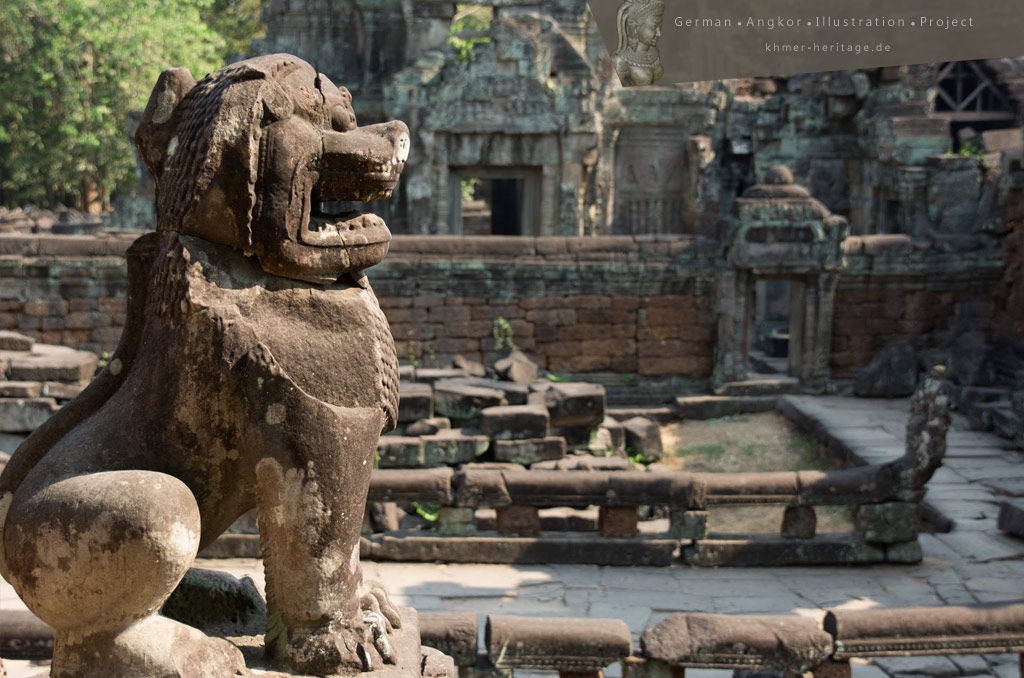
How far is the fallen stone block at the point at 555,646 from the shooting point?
515 centimetres

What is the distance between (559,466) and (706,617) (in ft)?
15.0

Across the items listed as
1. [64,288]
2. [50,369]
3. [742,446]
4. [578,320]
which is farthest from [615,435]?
[64,288]

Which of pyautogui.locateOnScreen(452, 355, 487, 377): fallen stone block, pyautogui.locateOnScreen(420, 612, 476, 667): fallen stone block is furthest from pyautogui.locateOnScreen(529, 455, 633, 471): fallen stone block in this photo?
pyautogui.locateOnScreen(420, 612, 476, 667): fallen stone block

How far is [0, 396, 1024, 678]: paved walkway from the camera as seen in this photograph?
7121 millimetres

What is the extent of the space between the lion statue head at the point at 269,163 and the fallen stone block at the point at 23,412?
771 centimetres

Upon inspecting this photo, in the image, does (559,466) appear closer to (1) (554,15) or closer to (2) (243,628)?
(2) (243,628)

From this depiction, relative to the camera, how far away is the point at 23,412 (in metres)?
10.5

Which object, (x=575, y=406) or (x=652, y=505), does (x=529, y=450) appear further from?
(x=652, y=505)

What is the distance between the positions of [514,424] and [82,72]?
79.6ft

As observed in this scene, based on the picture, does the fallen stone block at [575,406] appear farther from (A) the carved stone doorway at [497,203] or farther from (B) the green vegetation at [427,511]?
(A) the carved stone doorway at [497,203]

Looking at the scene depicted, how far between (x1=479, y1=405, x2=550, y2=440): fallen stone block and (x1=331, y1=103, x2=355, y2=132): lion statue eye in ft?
21.9

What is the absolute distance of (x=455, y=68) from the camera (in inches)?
776

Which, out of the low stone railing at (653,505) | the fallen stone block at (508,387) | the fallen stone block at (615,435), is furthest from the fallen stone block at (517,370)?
the low stone railing at (653,505)

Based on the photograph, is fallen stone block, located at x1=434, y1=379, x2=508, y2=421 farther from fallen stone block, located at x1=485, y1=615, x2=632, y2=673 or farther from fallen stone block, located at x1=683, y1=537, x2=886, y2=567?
fallen stone block, located at x1=485, y1=615, x2=632, y2=673
